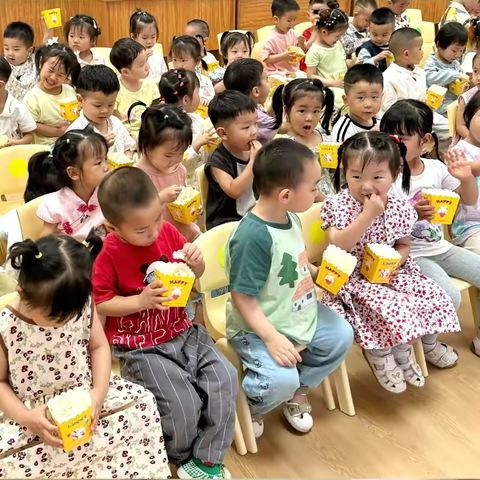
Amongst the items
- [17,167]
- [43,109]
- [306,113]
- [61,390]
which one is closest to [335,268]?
[61,390]

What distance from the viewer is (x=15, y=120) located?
3.45m

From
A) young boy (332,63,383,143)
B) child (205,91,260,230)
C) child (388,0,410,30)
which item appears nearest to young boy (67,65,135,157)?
child (205,91,260,230)

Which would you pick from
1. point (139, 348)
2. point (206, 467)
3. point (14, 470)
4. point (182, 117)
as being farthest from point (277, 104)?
point (14, 470)

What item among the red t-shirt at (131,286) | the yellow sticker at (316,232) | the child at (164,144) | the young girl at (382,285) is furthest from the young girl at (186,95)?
the red t-shirt at (131,286)

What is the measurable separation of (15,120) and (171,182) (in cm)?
134

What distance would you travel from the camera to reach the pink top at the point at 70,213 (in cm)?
223

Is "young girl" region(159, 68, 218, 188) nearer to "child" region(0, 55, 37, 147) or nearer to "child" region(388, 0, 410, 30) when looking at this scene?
"child" region(0, 55, 37, 147)

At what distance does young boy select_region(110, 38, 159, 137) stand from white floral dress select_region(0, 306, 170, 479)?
7.69ft

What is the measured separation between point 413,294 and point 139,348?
1062 mm

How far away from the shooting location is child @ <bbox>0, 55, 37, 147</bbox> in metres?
3.39

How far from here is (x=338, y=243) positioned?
2246mm

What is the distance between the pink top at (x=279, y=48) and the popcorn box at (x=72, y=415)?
3952 mm

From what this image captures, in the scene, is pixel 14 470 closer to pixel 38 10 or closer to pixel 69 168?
pixel 69 168

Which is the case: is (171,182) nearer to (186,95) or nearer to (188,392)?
(186,95)
